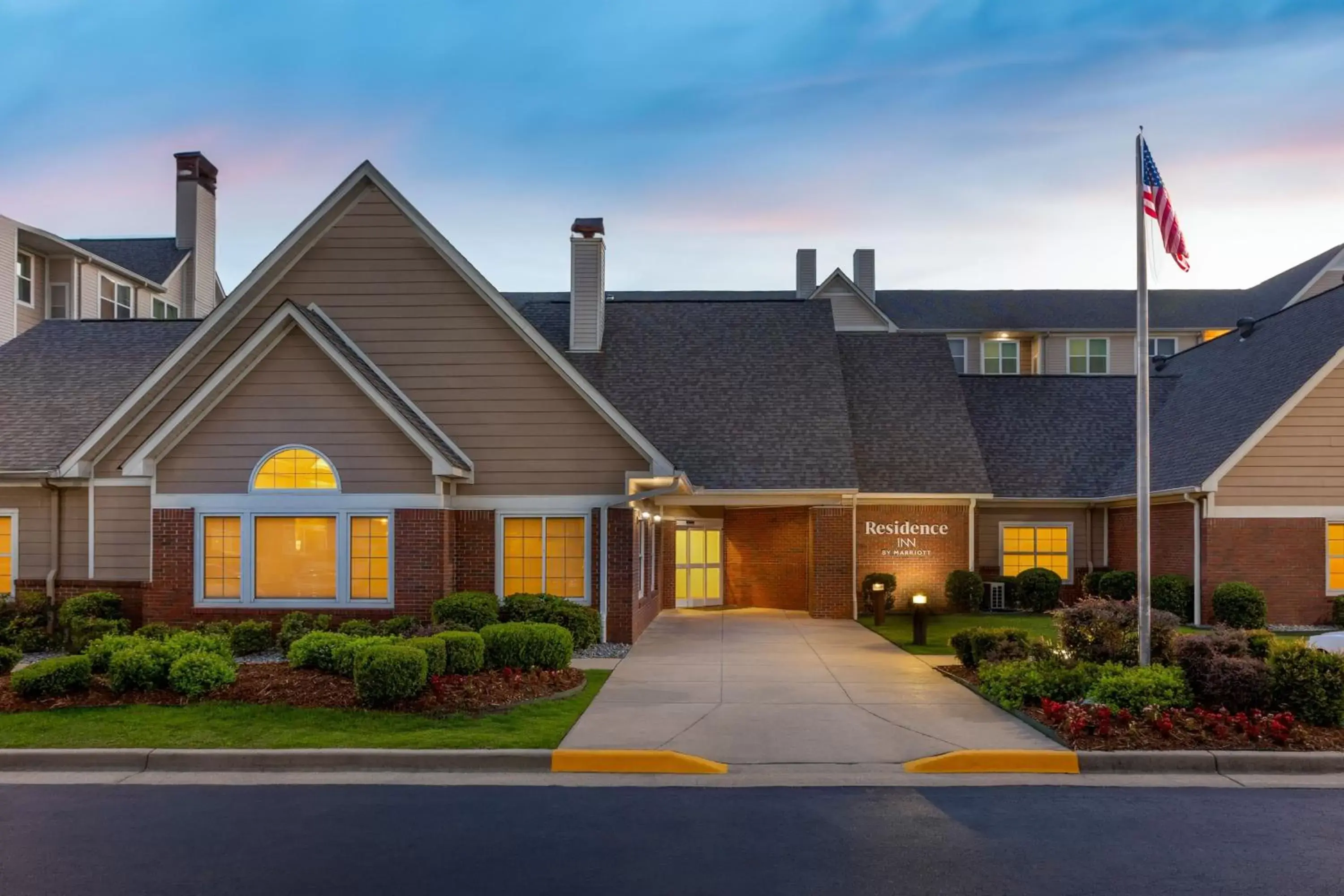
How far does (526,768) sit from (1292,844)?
6.33 m

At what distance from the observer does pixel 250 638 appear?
51.6ft

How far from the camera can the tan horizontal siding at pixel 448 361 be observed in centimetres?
1816

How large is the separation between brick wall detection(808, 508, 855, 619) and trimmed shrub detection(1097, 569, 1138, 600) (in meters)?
5.84

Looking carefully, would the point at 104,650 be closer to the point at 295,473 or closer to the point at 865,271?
the point at 295,473

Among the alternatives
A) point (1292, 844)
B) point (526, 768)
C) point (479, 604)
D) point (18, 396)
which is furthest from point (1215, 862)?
point (18, 396)

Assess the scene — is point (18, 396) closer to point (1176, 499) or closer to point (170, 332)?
point (170, 332)

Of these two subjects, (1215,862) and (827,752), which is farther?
(827,752)

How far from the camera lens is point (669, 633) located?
1988 cm

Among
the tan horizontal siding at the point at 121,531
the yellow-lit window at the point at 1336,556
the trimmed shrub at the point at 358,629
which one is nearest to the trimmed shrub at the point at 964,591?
the yellow-lit window at the point at 1336,556

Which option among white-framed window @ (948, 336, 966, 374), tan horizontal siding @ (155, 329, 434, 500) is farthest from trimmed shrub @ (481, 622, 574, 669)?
white-framed window @ (948, 336, 966, 374)

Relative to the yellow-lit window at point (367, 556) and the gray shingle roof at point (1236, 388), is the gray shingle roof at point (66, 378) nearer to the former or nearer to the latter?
the yellow-lit window at point (367, 556)

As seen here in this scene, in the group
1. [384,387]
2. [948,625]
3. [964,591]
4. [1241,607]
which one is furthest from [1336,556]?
[384,387]

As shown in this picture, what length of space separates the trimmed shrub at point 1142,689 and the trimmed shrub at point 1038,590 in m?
13.4

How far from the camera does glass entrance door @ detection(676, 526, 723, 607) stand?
25609 mm
